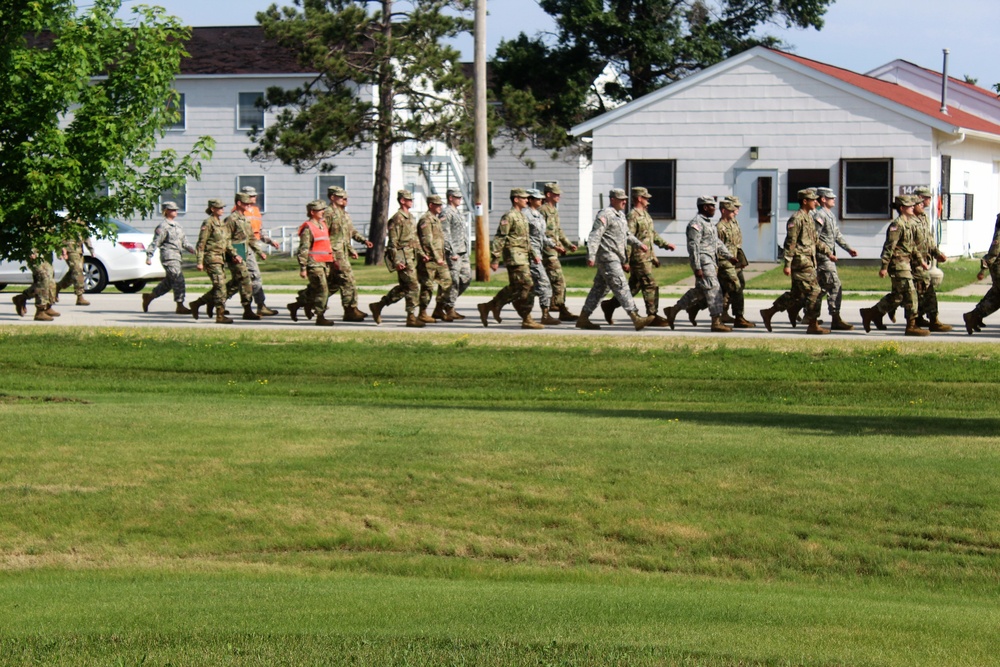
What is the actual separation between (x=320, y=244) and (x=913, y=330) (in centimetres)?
805

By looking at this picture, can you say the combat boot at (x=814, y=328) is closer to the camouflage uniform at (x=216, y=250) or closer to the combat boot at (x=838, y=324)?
the combat boot at (x=838, y=324)

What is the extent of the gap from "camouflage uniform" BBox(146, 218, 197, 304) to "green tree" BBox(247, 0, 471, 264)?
13381 millimetres

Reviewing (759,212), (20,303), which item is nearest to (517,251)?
(20,303)

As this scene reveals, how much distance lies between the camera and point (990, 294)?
19.3 meters

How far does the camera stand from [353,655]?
239 inches

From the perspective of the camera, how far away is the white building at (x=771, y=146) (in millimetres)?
32969

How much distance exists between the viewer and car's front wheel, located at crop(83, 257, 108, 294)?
94.5 ft

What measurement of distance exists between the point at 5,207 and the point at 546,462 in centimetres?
554

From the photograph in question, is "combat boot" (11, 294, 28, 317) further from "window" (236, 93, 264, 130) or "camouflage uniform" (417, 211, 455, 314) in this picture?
"window" (236, 93, 264, 130)

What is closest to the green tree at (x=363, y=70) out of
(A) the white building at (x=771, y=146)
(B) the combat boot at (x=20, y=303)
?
(A) the white building at (x=771, y=146)

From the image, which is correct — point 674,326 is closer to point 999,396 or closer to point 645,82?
point 999,396

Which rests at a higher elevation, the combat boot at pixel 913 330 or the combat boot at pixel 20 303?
the combat boot at pixel 20 303

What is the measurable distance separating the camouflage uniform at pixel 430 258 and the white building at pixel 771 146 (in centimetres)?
1403

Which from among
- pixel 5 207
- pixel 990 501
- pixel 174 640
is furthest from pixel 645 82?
pixel 174 640
